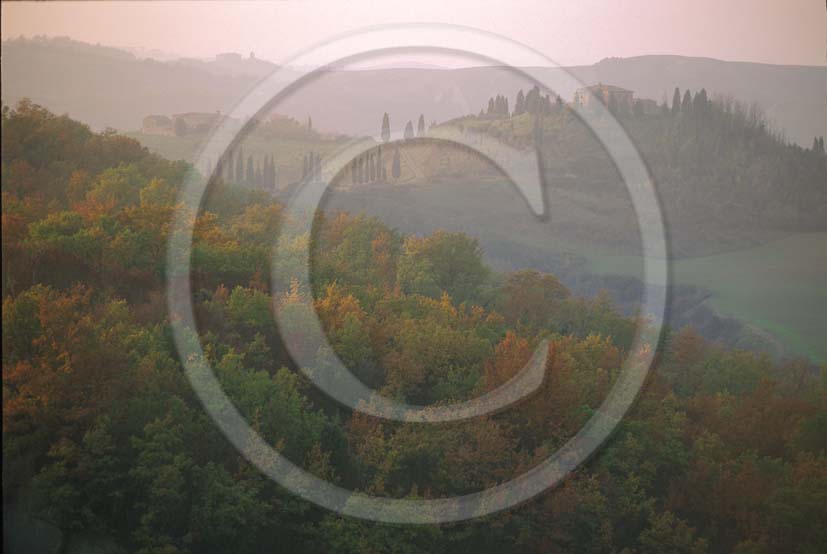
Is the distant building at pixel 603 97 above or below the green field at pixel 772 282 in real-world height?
above

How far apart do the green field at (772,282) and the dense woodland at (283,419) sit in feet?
193

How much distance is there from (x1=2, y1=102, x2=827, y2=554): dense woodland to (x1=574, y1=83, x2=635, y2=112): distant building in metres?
132

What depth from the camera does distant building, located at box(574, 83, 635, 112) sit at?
173m

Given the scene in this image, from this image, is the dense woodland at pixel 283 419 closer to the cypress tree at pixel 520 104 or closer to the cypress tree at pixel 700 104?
the cypress tree at pixel 520 104

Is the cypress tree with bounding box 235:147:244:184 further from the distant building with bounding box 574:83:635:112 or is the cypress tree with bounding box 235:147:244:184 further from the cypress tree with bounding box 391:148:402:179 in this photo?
the distant building with bounding box 574:83:635:112

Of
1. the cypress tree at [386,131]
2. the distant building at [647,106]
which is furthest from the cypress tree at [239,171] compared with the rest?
the distant building at [647,106]

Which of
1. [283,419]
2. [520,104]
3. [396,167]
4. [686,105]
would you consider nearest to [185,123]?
[396,167]

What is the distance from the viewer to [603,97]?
568 feet

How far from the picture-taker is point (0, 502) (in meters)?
25.6

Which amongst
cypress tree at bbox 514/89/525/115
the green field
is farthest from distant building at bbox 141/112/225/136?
cypress tree at bbox 514/89/525/115

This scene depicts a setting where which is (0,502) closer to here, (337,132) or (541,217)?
(541,217)

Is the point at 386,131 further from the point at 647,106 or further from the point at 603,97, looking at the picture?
the point at 647,106

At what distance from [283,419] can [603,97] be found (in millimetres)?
157436

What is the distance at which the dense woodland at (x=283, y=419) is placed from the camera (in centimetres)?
2736
